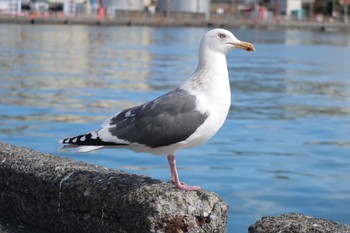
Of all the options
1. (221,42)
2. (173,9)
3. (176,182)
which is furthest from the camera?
(173,9)

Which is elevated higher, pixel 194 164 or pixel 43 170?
pixel 43 170

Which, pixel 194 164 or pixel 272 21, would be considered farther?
pixel 272 21

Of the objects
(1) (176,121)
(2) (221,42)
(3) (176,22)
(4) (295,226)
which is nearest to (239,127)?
(2) (221,42)

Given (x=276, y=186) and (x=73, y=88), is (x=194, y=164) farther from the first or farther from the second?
(x=73, y=88)

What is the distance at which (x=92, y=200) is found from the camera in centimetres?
441

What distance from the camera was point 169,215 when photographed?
4.14 metres

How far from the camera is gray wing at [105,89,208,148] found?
4.27m

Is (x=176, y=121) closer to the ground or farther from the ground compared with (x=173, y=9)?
farther from the ground

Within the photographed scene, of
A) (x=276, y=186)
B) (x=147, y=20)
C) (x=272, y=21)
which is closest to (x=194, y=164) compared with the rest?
(x=276, y=186)

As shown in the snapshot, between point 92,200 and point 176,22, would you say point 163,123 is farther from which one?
point 176,22

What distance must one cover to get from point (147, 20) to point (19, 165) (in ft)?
264

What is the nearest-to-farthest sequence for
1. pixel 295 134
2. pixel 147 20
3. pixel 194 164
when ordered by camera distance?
pixel 194 164, pixel 295 134, pixel 147 20

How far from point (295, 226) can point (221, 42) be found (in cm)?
110

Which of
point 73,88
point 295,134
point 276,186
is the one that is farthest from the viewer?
point 73,88
